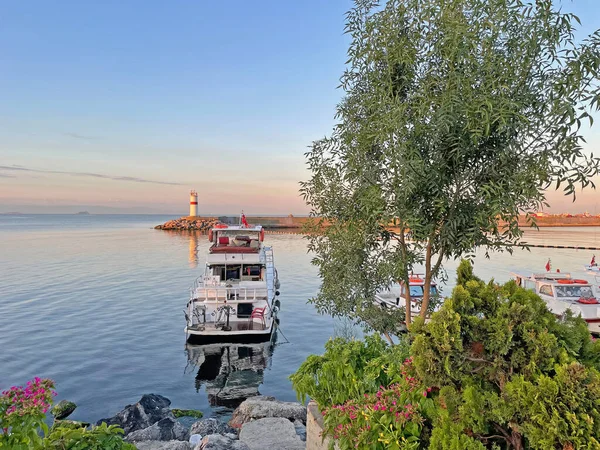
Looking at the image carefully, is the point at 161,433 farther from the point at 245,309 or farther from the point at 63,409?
the point at 245,309

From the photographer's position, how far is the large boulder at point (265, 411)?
10273 mm

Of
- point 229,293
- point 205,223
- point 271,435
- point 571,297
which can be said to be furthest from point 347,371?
point 205,223

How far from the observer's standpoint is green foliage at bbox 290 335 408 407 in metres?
5.09

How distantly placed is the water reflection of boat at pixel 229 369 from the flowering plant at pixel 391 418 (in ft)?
30.8

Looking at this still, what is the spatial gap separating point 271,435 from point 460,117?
7133 millimetres

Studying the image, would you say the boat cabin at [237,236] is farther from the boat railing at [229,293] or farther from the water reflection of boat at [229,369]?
the water reflection of boat at [229,369]

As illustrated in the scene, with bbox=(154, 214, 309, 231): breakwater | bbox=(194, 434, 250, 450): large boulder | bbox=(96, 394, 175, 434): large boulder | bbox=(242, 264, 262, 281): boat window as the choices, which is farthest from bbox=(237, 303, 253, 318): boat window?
bbox=(154, 214, 309, 231): breakwater

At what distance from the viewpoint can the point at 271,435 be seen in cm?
844

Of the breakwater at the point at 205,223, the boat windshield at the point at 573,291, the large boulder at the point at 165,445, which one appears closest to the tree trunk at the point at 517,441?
the large boulder at the point at 165,445

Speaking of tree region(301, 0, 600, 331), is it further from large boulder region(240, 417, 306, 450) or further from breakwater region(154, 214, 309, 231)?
breakwater region(154, 214, 309, 231)

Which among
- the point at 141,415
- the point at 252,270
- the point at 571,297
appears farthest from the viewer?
the point at 252,270

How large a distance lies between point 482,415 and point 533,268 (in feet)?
134

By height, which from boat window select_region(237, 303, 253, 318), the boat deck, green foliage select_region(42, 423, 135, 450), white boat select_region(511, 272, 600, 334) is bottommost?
the boat deck

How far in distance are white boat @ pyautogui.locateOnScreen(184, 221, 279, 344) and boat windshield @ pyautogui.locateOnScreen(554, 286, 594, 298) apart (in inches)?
521
